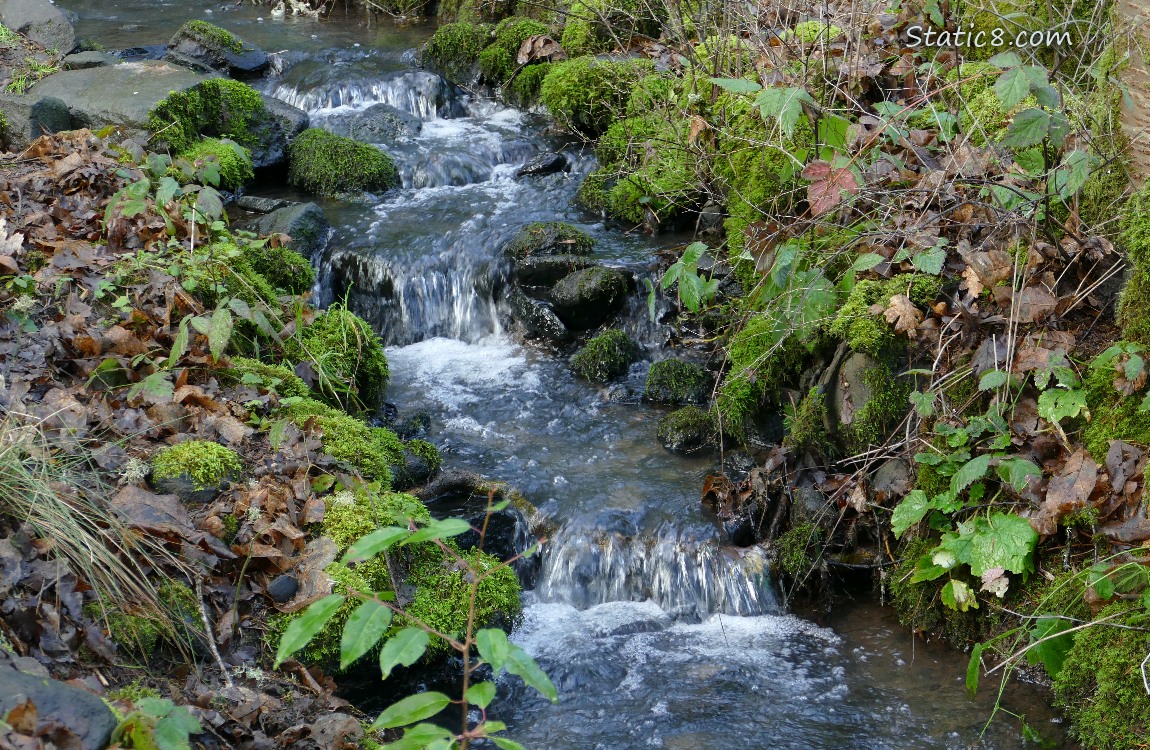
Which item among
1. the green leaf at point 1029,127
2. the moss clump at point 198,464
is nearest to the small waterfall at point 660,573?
the moss clump at point 198,464

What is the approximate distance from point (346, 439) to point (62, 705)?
7.38 ft

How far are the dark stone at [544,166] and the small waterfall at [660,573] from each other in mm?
5068

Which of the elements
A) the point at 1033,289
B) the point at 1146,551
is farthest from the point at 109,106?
the point at 1146,551

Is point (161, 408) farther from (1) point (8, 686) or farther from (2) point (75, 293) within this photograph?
(1) point (8, 686)

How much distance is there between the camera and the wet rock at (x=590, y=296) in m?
7.01

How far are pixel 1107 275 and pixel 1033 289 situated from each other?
321mm

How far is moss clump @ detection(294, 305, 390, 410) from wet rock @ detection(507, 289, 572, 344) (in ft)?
5.51

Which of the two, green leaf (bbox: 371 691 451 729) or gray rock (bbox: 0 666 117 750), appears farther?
gray rock (bbox: 0 666 117 750)

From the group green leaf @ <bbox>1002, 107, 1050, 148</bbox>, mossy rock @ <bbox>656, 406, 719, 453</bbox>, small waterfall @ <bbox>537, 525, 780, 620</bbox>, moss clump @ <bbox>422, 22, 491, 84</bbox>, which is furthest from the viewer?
moss clump @ <bbox>422, 22, 491, 84</bbox>

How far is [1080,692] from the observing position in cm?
366

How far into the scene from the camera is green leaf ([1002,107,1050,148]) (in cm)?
362

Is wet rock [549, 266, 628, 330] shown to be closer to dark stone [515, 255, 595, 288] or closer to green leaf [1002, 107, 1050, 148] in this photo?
dark stone [515, 255, 595, 288]

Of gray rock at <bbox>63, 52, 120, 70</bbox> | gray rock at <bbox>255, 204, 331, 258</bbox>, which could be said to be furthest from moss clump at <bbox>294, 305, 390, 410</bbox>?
gray rock at <bbox>63, 52, 120, 70</bbox>

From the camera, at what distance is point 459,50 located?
443 inches
